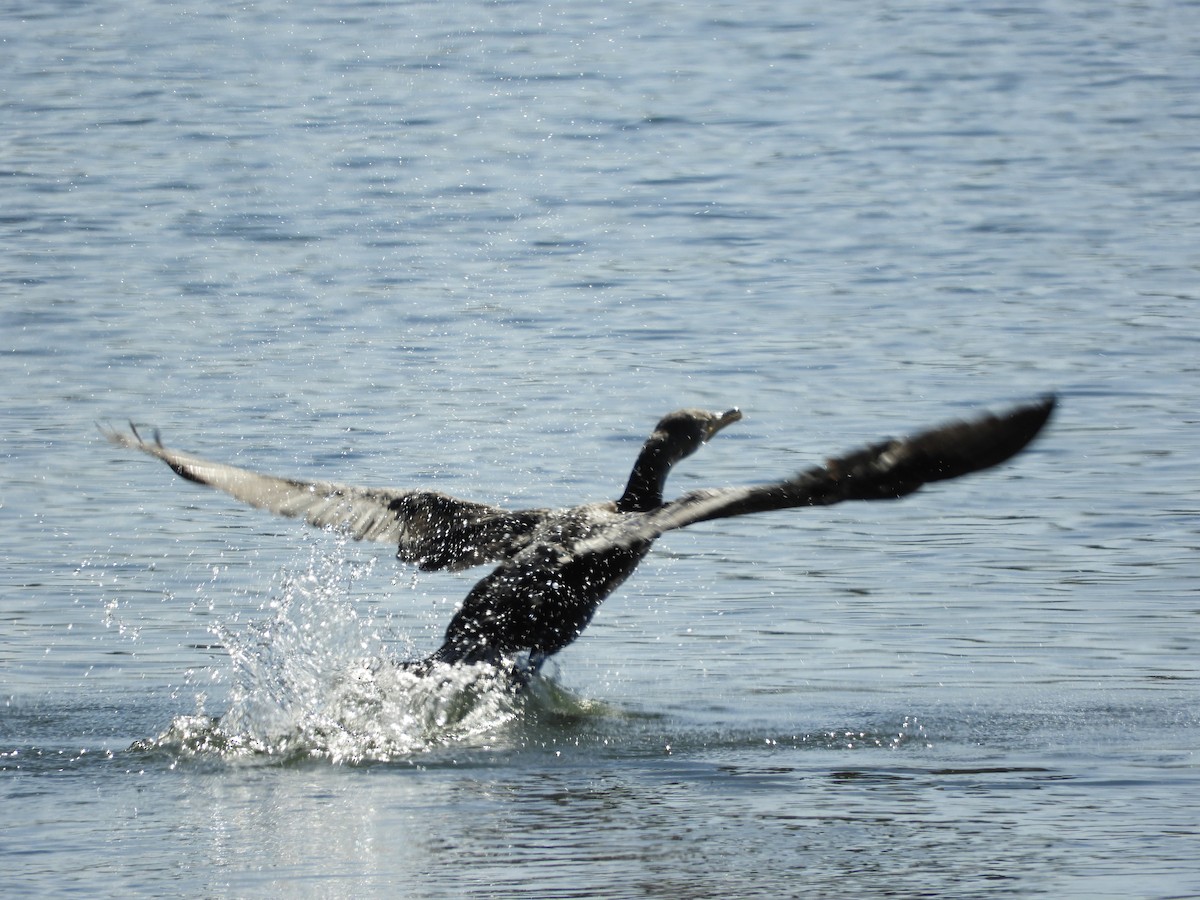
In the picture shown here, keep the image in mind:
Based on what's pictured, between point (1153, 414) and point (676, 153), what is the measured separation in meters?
9.00

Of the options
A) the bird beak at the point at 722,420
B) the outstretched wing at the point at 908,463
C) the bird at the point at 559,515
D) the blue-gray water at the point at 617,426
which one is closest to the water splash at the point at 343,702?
the blue-gray water at the point at 617,426

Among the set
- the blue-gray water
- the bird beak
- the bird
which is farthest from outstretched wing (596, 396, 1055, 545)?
the bird beak

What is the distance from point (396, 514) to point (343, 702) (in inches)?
57.6

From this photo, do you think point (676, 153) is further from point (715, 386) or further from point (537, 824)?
point (537, 824)

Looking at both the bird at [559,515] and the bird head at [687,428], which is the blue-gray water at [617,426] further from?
the bird head at [687,428]

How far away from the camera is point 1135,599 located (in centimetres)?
930

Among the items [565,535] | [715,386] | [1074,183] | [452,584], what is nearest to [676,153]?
[1074,183]

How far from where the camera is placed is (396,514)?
9.14 metres

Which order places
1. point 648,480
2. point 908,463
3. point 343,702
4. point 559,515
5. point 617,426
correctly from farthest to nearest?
point 617,426
point 648,480
point 559,515
point 343,702
point 908,463

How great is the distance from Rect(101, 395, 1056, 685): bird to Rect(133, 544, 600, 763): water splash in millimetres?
154

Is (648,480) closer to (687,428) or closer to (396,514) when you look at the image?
(687,428)

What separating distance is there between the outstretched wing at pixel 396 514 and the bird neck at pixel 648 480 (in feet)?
1.26

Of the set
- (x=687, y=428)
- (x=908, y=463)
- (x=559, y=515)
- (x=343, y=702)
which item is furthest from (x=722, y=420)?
(x=908, y=463)

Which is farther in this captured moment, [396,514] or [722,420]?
[722,420]
